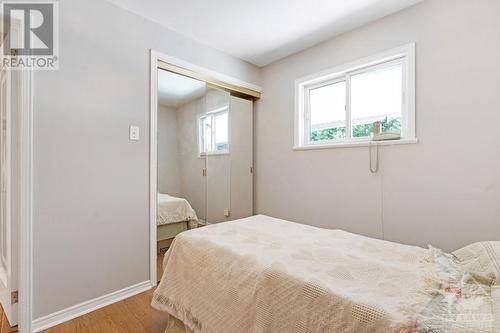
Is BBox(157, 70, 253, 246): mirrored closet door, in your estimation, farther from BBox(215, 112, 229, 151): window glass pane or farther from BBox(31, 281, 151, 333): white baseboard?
BBox(31, 281, 151, 333): white baseboard

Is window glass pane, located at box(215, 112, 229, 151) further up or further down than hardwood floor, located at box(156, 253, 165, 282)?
further up

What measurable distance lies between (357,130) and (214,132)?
1.63 m

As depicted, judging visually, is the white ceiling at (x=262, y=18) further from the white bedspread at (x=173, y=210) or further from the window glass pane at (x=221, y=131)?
the white bedspread at (x=173, y=210)

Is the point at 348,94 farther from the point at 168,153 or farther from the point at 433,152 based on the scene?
the point at 168,153

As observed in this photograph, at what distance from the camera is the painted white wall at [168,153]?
2.42m

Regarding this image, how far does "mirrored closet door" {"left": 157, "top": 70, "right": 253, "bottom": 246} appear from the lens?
247 centimetres

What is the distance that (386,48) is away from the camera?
2.22 metres

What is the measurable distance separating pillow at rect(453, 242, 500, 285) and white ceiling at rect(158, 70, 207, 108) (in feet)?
8.26

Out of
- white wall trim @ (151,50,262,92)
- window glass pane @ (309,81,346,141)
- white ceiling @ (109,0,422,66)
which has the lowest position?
window glass pane @ (309,81,346,141)

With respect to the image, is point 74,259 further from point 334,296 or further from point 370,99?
point 370,99

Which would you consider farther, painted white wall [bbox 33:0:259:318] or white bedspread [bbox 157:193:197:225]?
white bedspread [bbox 157:193:197:225]

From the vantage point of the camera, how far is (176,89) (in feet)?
8.36

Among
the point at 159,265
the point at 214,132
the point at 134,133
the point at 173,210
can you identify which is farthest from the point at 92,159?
the point at 214,132
